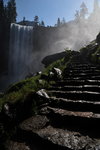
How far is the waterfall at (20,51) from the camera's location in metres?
44.8

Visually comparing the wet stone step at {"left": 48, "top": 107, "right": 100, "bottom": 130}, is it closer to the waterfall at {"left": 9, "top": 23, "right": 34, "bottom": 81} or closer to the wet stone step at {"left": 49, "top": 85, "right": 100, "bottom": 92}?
the wet stone step at {"left": 49, "top": 85, "right": 100, "bottom": 92}

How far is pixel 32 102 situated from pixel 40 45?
45.4 meters

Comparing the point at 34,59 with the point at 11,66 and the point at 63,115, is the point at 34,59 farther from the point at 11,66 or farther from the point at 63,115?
the point at 63,115

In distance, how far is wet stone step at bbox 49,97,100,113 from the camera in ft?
17.6

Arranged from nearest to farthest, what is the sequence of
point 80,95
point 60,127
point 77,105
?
point 60,127, point 77,105, point 80,95

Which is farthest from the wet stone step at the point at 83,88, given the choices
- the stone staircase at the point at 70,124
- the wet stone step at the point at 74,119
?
the wet stone step at the point at 74,119

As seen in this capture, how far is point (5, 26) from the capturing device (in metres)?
48.2

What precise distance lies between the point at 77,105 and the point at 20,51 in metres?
40.8

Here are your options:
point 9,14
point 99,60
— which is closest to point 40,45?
point 9,14

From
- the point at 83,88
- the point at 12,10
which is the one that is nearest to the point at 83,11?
the point at 12,10

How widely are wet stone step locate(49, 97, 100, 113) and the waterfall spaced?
38409 millimetres

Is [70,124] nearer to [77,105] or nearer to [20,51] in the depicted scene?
[77,105]

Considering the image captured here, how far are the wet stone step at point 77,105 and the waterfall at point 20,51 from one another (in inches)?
1512

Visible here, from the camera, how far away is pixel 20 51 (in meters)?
45.0
